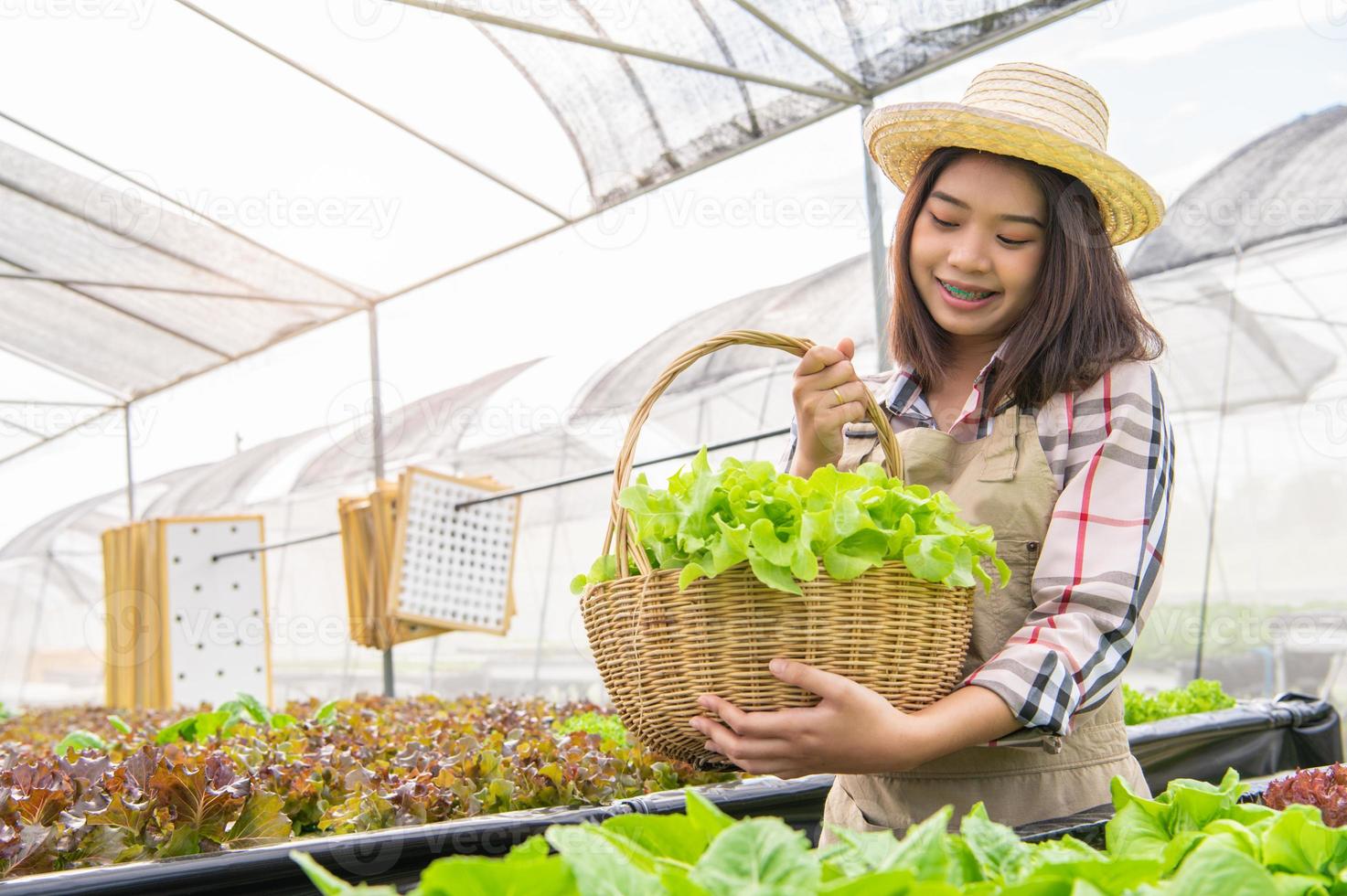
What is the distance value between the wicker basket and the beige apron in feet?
0.52

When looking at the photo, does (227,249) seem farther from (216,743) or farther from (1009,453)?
(1009,453)

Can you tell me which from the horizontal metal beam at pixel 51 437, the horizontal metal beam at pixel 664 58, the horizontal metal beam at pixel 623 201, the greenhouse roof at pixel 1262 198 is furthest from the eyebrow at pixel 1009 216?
the horizontal metal beam at pixel 51 437

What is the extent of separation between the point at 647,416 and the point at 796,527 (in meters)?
0.29

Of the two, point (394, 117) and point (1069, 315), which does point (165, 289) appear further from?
point (1069, 315)

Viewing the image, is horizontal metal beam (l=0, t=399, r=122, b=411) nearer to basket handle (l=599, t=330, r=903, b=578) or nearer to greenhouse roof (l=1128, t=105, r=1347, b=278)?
greenhouse roof (l=1128, t=105, r=1347, b=278)

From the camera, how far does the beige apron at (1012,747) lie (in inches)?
51.7

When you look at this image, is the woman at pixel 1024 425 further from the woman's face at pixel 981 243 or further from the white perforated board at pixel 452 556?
the white perforated board at pixel 452 556

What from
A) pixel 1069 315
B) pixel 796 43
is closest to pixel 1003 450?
pixel 1069 315

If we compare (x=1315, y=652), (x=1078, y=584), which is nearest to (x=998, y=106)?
(x=1078, y=584)

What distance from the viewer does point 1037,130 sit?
1312mm

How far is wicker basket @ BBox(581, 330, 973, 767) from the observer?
1084 millimetres

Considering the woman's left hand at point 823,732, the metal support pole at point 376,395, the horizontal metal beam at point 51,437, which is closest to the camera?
the woman's left hand at point 823,732

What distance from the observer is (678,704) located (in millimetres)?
1130

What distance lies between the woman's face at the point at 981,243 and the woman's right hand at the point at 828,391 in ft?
0.56
